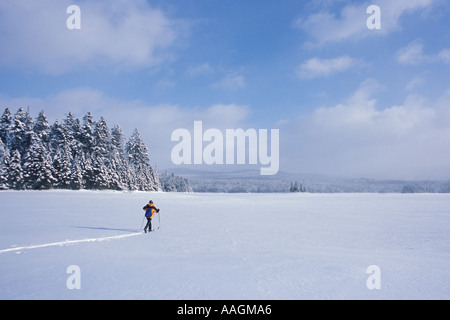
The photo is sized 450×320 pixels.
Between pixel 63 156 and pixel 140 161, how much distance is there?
69.0 feet

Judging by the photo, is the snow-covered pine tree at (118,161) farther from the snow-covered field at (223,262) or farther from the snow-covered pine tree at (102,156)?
the snow-covered field at (223,262)

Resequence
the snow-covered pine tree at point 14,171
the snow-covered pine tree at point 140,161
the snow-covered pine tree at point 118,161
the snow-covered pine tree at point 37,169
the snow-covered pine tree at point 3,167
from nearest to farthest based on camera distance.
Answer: the snow-covered pine tree at point 3,167, the snow-covered pine tree at point 14,171, the snow-covered pine tree at point 37,169, the snow-covered pine tree at point 118,161, the snow-covered pine tree at point 140,161

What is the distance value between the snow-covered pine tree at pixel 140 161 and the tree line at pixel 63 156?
14.9 inches

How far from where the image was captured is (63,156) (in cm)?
5016

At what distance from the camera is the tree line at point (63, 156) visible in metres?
46.2

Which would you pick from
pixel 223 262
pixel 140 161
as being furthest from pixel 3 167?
pixel 223 262

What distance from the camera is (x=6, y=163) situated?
44.7 m

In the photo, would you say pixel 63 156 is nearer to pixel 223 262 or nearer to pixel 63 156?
pixel 63 156

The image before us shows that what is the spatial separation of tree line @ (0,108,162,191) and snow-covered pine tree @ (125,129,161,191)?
379 millimetres

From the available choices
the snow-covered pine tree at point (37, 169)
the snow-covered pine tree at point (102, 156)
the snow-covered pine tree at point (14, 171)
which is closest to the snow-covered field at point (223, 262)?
the snow-covered pine tree at point (37, 169)

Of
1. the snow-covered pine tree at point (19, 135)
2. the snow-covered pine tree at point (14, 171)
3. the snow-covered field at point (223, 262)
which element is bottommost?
the snow-covered field at point (223, 262)

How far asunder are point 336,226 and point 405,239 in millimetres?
4427
